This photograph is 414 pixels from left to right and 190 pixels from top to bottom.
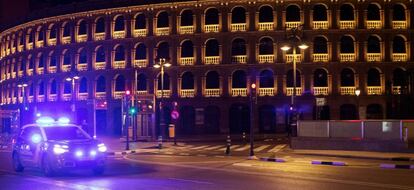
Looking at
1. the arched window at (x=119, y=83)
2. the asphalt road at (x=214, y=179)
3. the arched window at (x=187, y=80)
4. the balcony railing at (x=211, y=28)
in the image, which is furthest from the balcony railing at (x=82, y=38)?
the asphalt road at (x=214, y=179)

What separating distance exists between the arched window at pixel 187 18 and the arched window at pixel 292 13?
9807 mm

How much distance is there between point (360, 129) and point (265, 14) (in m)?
31.4

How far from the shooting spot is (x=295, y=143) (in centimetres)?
3544

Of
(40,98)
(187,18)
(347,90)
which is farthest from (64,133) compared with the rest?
(40,98)

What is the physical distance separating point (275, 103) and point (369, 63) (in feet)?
32.9

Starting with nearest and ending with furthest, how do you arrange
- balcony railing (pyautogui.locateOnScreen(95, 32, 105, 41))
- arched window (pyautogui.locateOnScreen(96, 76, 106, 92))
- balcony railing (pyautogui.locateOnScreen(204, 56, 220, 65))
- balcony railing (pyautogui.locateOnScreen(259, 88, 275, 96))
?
balcony railing (pyautogui.locateOnScreen(259, 88, 275, 96)), balcony railing (pyautogui.locateOnScreen(204, 56, 220, 65)), balcony railing (pyautogui.locateOnScreen(95, 32, 105, 41)), arched window (pyautogui.locateOnScreen(96, 76, 106, 92))

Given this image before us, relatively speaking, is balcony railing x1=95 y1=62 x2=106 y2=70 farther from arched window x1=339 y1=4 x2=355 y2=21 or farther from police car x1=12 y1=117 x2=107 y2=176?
police car x1=12 y1=117 x2=107 y2=176

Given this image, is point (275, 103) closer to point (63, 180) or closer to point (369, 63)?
point (369, 63)

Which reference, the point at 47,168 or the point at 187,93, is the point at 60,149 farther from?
the point at 187,93

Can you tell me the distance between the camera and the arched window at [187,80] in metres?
63.4

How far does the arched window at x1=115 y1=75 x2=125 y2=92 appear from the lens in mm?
65625

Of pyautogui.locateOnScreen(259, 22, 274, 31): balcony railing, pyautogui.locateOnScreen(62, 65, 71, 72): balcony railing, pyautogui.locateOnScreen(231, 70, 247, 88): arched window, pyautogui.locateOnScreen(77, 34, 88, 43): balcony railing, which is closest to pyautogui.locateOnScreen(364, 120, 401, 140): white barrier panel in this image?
pyautogui.locateOnScreen(231, 70, 247, 88): arched window

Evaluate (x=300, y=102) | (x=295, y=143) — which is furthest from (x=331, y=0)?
(x=295, y=143)

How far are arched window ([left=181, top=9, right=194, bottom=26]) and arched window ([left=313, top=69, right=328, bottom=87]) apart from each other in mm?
13620
